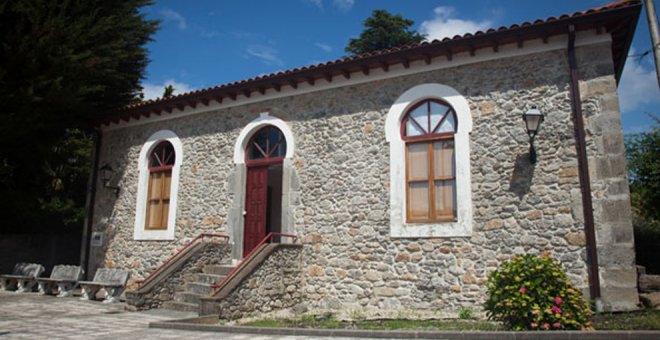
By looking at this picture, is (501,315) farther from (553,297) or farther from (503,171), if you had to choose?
(503,171)

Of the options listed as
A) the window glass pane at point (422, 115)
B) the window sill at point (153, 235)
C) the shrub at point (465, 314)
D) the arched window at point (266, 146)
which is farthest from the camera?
the window sill at point (153, 235)

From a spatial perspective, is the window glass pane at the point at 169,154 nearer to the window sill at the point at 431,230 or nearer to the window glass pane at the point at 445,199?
the window sill at the point at 431,230

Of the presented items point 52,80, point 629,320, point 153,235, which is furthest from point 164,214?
point 629,320

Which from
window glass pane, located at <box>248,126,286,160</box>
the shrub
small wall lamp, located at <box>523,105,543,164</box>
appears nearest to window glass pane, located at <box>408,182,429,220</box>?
the shrub

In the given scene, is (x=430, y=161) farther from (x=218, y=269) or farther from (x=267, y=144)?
(x=218, y=269)

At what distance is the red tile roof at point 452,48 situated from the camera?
24.8 ft

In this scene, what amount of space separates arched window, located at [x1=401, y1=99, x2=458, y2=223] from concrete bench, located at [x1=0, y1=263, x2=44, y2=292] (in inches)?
366

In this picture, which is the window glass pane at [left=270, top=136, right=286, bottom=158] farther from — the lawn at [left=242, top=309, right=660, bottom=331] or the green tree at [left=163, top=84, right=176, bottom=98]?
the green tree at [left=163, top=84, right=176, bottom=98]

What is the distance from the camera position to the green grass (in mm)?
5812

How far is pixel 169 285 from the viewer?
9750 mm

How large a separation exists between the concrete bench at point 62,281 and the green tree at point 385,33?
20.1 m

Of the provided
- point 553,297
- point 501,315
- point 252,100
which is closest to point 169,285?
point 252,100

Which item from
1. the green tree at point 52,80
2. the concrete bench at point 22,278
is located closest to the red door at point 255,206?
the green tree at point 52,80

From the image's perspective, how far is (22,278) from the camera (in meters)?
12.0
